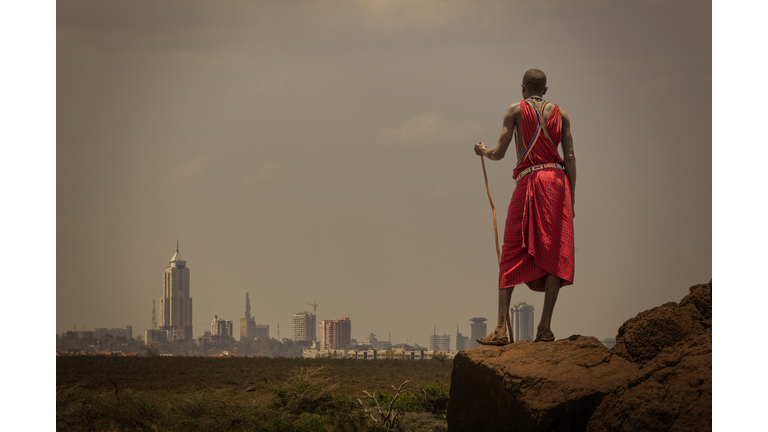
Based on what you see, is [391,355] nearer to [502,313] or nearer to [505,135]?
[502,313]

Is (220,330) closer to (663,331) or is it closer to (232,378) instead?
(232,378)

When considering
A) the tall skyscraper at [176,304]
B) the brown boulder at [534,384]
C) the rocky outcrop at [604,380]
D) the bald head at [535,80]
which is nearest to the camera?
the rocky outcrop at [604,380]

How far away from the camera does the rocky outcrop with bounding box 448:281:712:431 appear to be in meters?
3.33

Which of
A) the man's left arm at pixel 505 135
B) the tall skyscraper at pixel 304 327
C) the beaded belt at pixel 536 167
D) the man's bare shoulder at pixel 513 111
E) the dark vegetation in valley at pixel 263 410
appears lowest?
the tall skyscraper at pixel 304 327

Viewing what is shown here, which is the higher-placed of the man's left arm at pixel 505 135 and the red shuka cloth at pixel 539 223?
the man's left arm at pixel 505 135

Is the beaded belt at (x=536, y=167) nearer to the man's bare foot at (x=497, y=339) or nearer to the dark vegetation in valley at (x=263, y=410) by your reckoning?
the man's bare foot at (x=497, y=339)

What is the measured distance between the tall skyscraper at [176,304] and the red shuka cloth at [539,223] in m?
65.4

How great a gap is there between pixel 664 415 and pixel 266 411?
4856 millimetres

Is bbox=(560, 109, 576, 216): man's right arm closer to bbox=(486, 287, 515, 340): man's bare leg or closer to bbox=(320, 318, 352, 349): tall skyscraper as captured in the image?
bbox=(486, 287, 515, 340): man's bare leg

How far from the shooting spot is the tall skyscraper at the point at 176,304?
2657 inches

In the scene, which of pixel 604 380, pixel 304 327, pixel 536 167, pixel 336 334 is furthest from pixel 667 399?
pixel 304 327

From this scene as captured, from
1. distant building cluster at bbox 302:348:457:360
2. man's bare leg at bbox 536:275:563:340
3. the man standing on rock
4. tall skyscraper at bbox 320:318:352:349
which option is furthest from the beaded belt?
tall skyscraper at bbox 320:318:352:349

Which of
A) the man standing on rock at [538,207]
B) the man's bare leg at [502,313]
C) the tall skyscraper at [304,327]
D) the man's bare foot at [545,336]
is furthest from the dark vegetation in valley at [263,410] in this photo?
the tall skyscraper at [304,327]

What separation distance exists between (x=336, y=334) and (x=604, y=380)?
66977mm
